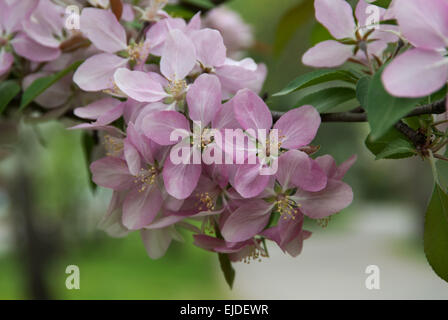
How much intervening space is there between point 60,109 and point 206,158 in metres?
0.28

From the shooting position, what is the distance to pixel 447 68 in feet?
0.92

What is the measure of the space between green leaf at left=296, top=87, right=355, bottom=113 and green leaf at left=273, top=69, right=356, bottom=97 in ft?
0.05

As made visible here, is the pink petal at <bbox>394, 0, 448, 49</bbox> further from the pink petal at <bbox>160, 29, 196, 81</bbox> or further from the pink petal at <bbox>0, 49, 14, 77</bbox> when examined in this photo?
the pink petal at <bbox>0, 49, 14, 77</bbox>

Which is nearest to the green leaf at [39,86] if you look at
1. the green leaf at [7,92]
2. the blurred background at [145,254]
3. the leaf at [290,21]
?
the green leaf at [7,92]

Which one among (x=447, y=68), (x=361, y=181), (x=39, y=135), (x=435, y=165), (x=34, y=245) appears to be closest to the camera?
(x=447, y=68)

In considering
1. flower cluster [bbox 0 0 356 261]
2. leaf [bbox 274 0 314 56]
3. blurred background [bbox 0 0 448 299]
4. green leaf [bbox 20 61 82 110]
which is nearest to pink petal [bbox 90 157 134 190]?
flower cluster [bbox 0 0 356 261]

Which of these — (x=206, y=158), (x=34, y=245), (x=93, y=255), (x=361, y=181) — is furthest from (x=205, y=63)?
(x=361, y=181)

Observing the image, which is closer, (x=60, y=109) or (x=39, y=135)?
(x=60, y=109)

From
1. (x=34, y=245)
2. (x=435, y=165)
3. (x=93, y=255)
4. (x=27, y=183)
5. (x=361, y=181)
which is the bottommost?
(x=361, y=181)

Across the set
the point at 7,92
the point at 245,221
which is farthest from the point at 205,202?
the point at 7,92

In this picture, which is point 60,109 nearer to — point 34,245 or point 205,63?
point 205,63

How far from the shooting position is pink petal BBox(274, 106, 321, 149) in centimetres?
37

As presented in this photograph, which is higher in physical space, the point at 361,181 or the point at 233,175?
the point at 233,175

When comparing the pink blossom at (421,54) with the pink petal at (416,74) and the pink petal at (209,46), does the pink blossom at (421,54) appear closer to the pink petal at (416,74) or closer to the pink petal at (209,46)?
the pink petal at (416,74)
